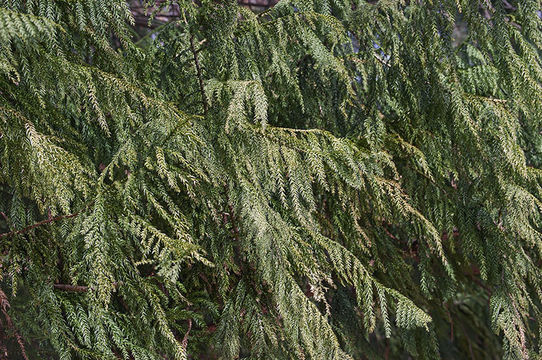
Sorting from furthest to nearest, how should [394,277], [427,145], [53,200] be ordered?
[394,277] < [427,145] < [53,200]

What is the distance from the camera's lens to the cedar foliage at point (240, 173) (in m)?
1.48

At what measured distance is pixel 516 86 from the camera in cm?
188

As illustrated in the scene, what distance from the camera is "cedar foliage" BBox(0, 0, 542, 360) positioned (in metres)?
1.48

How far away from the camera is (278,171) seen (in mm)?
1618

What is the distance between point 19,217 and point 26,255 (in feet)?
0.41

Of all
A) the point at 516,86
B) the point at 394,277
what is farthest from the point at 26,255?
the point at 516,86

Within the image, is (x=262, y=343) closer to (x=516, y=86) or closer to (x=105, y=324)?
(x=105, y=324)

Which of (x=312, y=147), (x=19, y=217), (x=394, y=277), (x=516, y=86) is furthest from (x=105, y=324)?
(x=516, y=86)

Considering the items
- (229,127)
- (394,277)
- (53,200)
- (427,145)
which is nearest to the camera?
(53,200)

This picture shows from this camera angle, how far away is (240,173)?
1557mm

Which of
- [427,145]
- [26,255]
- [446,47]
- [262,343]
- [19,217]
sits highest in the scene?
[446,47]

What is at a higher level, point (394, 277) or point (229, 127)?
point (229, 127)

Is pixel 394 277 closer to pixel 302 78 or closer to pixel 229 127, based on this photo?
pixel 302 78

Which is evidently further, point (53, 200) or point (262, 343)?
point (262, 343)
